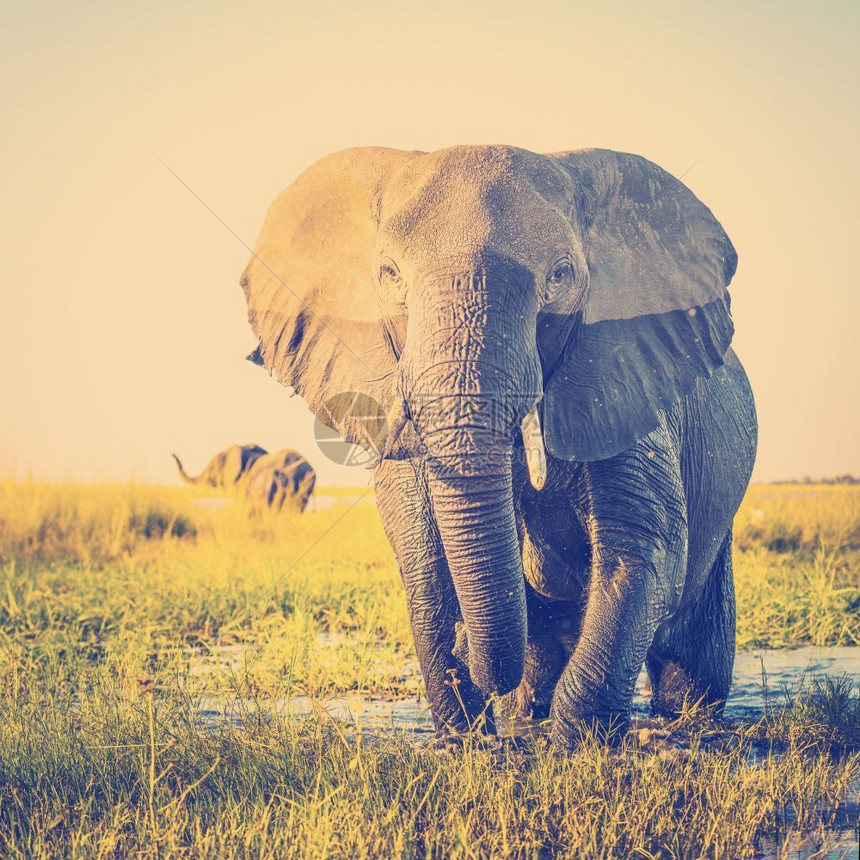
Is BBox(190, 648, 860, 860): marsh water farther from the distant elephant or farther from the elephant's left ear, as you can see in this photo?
the distant elephant

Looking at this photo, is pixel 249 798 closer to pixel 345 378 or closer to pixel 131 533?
pixel 345 378

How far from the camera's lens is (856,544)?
12.3 m

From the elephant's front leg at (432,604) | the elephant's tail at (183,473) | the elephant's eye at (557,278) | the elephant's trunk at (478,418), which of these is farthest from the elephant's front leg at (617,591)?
the elephant's tail at (183,473)

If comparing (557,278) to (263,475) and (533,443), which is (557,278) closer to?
(533,443)

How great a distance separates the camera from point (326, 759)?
4262 millimetres

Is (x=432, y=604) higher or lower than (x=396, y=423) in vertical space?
lower

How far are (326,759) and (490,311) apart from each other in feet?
5.52

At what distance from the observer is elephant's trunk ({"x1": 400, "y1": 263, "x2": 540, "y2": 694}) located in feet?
12.6

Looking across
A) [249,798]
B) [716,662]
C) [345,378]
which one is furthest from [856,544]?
[249,798]

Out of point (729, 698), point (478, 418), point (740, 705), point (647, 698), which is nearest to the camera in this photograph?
point (478, 418)

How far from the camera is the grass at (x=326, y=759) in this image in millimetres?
3697

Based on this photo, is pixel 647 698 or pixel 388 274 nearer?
pixel 388 274

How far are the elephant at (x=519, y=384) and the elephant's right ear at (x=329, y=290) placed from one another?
10 mm

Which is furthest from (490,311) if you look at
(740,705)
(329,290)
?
(740,705)
